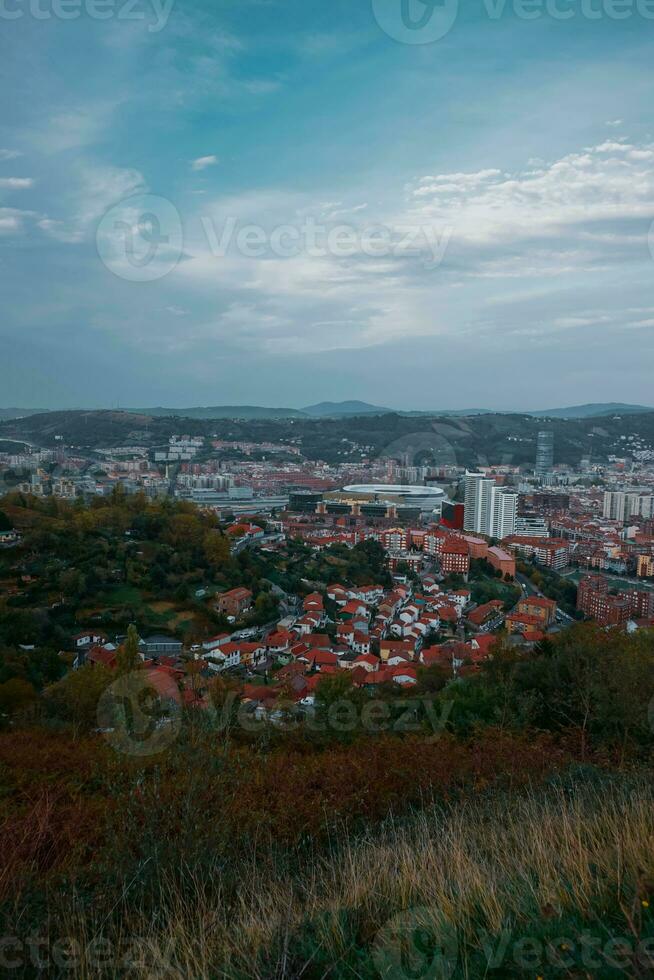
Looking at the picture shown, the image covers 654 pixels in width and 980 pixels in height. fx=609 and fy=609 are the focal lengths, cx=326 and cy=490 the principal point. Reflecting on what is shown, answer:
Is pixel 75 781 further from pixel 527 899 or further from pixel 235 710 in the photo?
pixel 527 899

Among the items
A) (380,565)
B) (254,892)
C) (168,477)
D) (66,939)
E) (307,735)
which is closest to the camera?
(66,939)

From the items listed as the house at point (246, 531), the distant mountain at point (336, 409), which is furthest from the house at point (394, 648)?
the distant mountain at point (336, 409)

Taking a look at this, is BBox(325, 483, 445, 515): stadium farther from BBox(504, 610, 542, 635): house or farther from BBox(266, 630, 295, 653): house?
BBox(266, 630, 295, 653): house

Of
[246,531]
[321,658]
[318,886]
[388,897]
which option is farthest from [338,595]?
[388,897]

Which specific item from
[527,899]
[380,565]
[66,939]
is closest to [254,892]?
[66,939]

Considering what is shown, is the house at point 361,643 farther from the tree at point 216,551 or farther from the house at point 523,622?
the tree at point 216,551

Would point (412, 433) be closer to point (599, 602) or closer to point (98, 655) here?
point (599, 602)

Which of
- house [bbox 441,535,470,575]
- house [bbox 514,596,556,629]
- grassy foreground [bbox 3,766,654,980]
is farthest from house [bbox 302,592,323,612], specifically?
grassy foreground [bbox 3,766,654,980]
